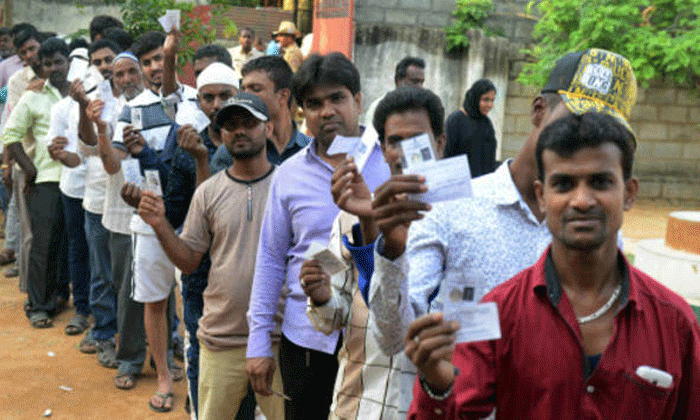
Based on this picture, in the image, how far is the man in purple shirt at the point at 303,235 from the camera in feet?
11.5

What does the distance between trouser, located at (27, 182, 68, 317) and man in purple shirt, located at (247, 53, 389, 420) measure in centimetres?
→ 460

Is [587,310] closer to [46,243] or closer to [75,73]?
[75,73]

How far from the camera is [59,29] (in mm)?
14789

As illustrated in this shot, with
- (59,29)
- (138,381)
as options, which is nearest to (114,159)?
(138,381)

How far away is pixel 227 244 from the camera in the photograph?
165 inches

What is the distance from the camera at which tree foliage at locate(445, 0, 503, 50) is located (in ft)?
46.6

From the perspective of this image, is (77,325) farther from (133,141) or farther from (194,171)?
(194,171)

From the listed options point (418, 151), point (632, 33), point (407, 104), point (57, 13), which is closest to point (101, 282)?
point (407, 104)

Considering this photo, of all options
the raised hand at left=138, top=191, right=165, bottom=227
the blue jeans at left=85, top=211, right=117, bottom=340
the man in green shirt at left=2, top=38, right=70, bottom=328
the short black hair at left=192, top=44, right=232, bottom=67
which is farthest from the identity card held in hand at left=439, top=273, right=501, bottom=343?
Answer: the man in green shirt at left=2, top=38, right=70, bottom=328

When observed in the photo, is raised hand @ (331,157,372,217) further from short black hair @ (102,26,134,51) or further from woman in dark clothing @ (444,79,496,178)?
woman in dark clothing @ (444,79,496,178)

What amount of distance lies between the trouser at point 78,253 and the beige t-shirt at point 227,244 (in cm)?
335

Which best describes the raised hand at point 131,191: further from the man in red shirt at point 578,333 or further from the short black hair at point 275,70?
the man in red shirt at point 578,333

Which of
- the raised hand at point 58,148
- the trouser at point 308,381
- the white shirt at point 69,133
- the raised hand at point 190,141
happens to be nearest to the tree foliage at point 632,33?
the white shirt at point 69,133

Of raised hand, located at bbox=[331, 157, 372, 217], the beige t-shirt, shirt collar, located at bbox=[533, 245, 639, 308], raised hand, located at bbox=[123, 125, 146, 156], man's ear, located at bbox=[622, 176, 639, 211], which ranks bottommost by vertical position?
the beige t-shirt
